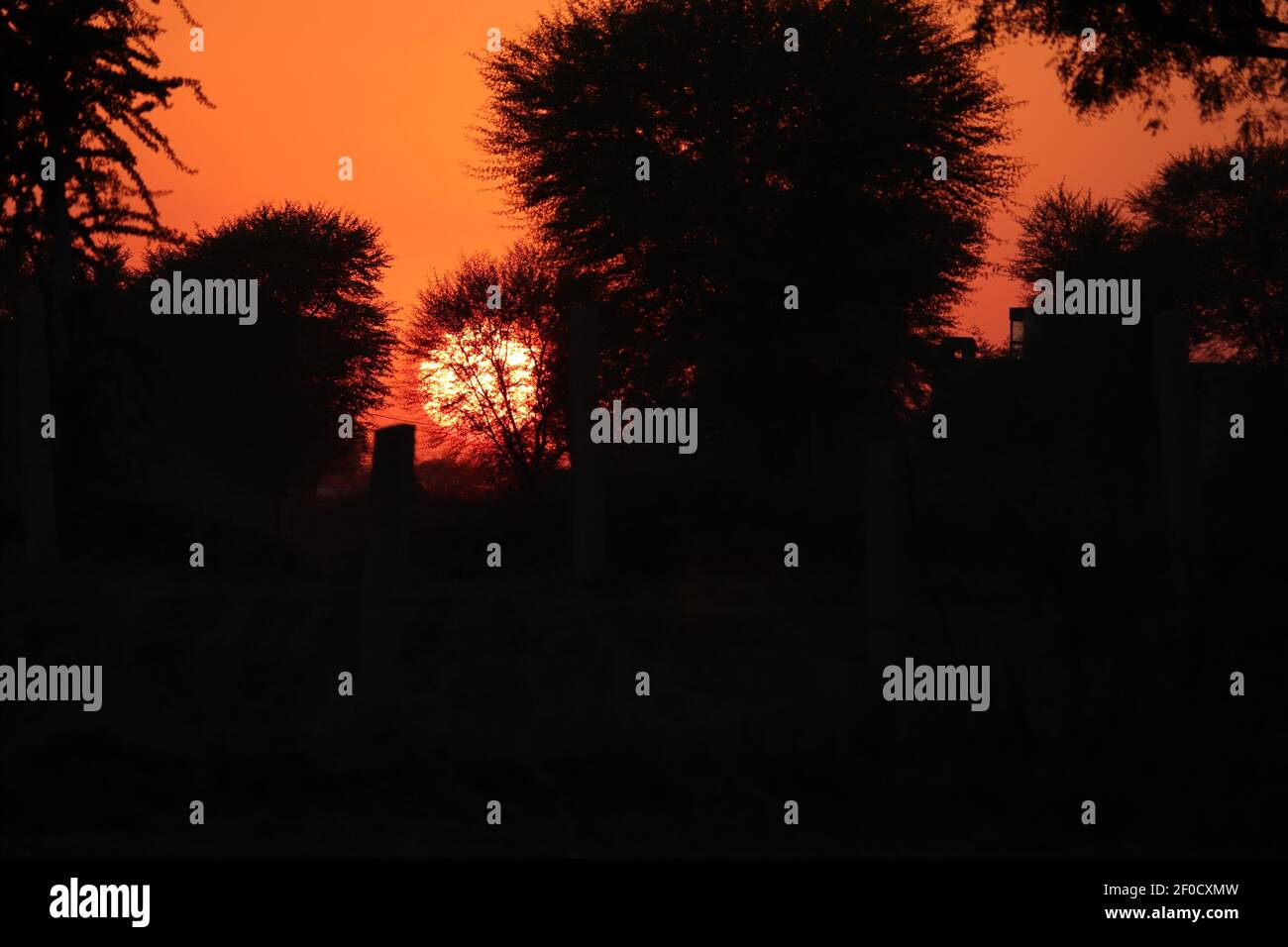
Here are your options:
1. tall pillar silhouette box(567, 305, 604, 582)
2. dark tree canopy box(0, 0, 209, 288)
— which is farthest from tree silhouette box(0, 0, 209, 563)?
tall pillar silhouette box(567, 305, 604, 582)

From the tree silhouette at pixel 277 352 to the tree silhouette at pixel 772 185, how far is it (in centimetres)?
1699

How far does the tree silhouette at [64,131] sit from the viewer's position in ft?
48.7

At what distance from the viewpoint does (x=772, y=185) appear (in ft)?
92.3

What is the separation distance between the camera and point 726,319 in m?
28.4

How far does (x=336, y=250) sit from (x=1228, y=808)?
166 feet

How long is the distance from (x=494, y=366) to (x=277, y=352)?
41.7 feet

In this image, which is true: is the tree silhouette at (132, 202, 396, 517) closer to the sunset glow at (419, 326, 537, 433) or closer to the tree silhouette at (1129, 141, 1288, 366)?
the sunset glow at (419, 326, 537, 433)

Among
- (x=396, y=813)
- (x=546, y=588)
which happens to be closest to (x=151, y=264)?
(x=546, y=588)

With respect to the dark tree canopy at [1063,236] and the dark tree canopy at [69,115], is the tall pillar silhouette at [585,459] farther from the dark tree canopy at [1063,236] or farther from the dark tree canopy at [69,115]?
the dark tree canopy at [1063,236]

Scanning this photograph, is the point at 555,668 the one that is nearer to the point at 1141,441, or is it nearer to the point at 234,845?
the point at 234,845

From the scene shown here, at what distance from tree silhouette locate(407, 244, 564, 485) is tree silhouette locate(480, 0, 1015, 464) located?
2549 centimetres

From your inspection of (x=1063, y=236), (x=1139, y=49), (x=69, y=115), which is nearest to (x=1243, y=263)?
(x=1063, y=236)

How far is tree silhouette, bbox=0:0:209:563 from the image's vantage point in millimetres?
14852

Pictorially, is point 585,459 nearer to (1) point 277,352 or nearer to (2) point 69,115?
(2) point 69,115
